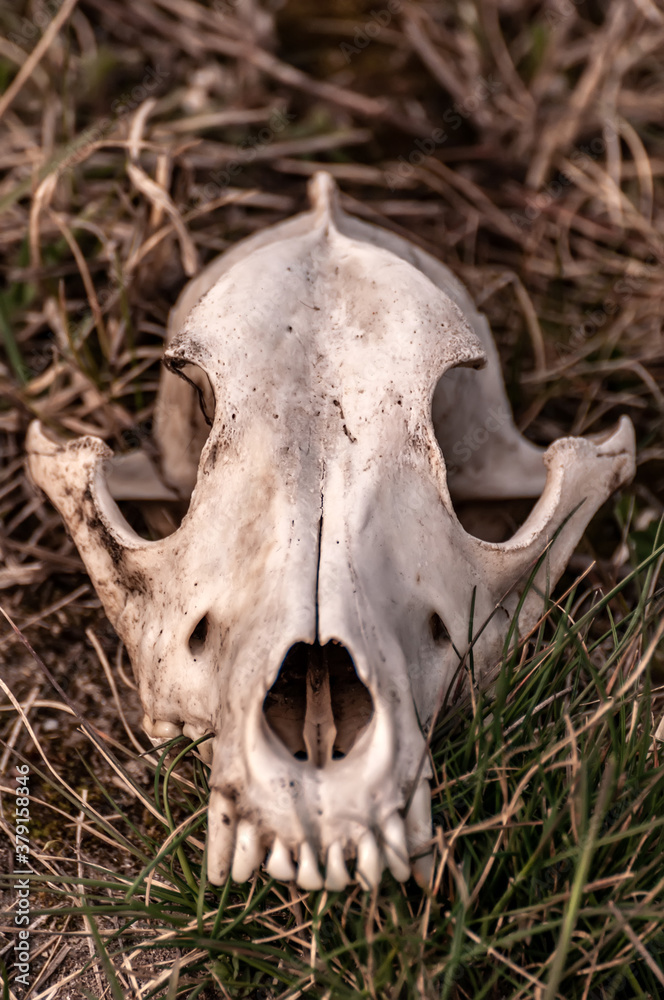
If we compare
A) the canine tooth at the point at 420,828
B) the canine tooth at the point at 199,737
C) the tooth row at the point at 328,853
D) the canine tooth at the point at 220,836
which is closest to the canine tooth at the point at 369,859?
the tooth row at the point at 328,853

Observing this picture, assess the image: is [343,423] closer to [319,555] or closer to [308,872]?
[319,555]

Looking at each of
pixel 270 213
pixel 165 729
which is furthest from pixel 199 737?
pixel 270 213

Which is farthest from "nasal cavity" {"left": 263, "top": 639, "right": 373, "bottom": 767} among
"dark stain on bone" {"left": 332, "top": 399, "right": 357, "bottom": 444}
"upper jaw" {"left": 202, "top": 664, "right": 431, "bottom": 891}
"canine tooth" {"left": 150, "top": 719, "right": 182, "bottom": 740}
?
"dark stain on bone" {"left": 332, "top": 399, "right": 357, "bottom": 444}

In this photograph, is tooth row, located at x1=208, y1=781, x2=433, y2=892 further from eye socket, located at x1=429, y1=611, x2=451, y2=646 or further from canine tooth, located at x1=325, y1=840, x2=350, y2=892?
eye socket, located at x1=429, y1=611, x2=451, y2=646

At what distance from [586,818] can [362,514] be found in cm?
68

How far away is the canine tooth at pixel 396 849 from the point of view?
150cm

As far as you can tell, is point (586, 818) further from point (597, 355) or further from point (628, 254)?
point (628, 254)

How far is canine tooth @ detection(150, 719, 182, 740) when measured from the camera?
1.95 m

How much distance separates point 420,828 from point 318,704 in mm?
308

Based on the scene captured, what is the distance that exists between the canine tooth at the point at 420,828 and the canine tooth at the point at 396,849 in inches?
2.3

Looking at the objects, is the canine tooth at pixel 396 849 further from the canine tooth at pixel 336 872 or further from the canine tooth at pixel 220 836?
the canine tooth at pixel 220 836

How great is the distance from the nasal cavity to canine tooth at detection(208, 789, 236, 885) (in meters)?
0.18

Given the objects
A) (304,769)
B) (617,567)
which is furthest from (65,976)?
(617,567)

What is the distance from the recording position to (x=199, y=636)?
1923 millimetres
